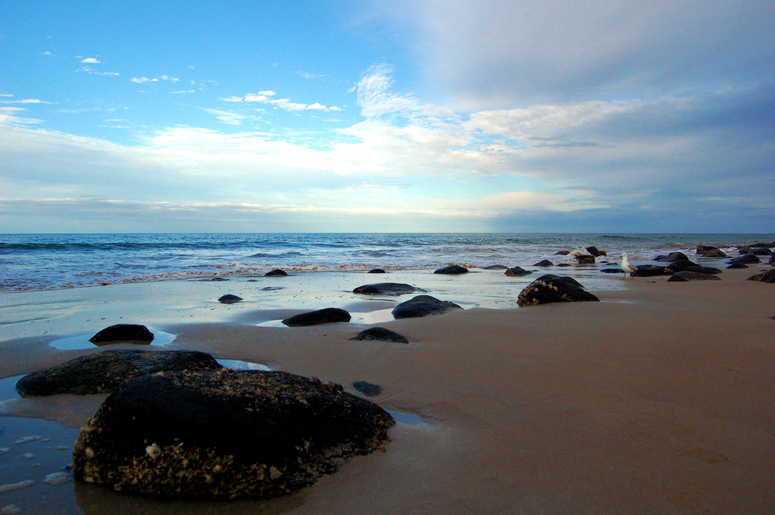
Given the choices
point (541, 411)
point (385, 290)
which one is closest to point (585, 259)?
point (385, 290)

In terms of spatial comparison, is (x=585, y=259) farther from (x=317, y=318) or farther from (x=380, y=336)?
(x=380, y=336)

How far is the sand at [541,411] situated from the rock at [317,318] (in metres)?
0.39

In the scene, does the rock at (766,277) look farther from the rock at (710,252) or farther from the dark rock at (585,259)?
the rock at (710,252)

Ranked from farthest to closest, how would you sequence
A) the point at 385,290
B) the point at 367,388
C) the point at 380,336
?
1. the point at 385,290
2. the point at 380,336
3. the point at 367,388

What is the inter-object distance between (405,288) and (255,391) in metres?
8.51

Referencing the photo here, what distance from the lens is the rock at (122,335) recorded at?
558 centimetres

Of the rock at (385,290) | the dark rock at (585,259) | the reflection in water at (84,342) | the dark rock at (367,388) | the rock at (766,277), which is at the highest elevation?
the rock at (766,277)

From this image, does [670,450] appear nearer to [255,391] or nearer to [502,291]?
[255,391]

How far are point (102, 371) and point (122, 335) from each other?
79.4 inches

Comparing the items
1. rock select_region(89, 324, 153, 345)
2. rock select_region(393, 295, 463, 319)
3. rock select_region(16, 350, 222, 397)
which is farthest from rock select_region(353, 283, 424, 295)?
rock select_region(16, 350, 222, 397)

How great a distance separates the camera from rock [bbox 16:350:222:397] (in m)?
3.65

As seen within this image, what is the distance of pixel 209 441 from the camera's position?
2232mm

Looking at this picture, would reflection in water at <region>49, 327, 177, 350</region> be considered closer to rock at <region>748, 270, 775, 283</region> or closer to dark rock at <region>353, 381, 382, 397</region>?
dark rock at <region>353, 381, 382, 397</region>

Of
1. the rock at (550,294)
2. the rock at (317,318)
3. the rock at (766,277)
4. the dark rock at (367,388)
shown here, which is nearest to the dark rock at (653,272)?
the rock at (766,277)
